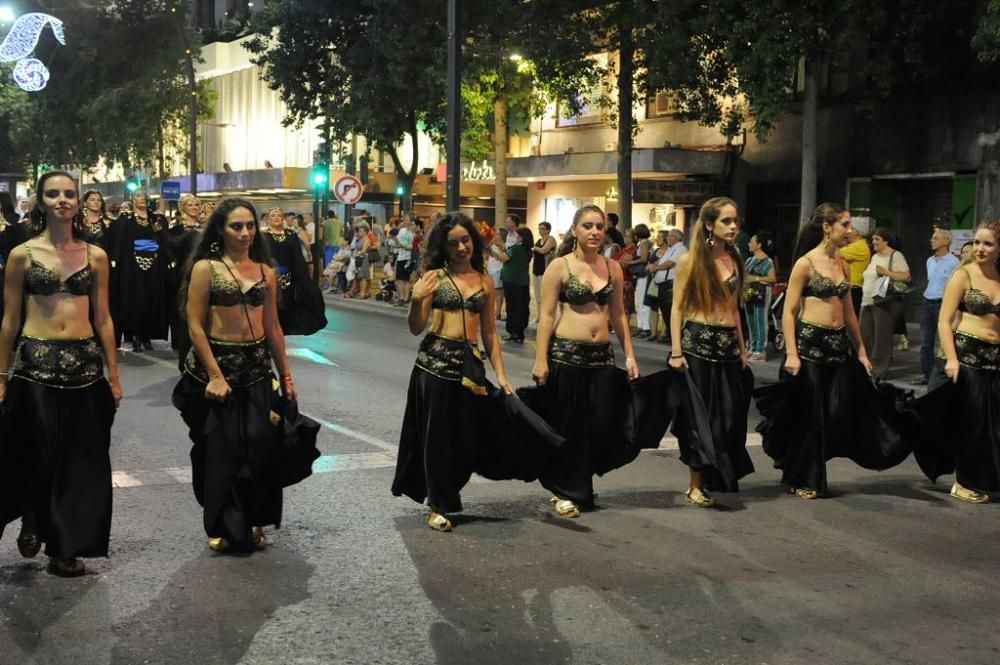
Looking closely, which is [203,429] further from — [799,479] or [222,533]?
[799,479]

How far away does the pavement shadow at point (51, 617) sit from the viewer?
4.67m

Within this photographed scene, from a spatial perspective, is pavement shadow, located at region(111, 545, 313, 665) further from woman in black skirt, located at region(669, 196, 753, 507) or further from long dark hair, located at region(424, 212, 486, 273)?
woman in black skirt, located at region(669, 196, 753, 507)

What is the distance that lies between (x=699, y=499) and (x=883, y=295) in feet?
24.4

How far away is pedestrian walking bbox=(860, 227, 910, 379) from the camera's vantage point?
45.9ft

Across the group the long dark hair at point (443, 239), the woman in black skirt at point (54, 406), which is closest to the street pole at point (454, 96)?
the long dark hair at point (443, 239)

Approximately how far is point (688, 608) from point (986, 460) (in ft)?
11.2

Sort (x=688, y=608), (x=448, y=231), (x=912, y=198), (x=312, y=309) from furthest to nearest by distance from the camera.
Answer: (x=912, y=198) < (x=312, y=309) < (x=448, y=231) < (x=688, y=608)

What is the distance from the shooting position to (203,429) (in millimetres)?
6074

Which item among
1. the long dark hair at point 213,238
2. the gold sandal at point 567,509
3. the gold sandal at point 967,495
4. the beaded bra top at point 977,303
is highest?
the long dark hair at point 213,238

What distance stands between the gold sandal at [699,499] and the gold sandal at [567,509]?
838 mm

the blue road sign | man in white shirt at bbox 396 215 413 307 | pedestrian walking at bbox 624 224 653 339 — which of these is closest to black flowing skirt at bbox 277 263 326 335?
pedestrian walking at bbox 624 224 653 339

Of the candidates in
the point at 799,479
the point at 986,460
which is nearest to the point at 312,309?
the point at 799,479

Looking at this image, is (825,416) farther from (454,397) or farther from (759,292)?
(759,292)

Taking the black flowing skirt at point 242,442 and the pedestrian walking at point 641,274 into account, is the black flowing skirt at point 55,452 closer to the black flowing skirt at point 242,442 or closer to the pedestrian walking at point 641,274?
the black flowing skirt at point 242,442
